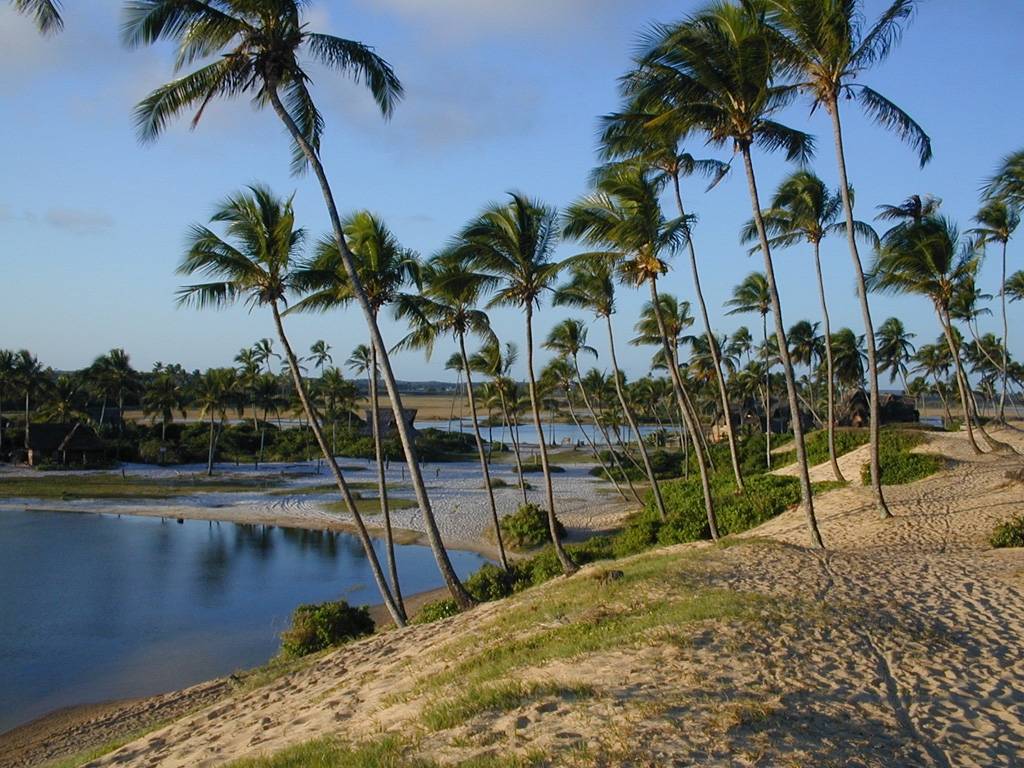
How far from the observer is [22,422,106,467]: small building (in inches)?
2029

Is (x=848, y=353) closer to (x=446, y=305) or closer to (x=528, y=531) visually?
(x=528, y=531)

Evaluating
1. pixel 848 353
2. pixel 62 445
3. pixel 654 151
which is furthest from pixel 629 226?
pixel 62 445

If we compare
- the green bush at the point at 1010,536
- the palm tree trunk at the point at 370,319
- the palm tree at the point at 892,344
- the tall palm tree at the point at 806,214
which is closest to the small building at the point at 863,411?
the palm tree at the point at 892,344

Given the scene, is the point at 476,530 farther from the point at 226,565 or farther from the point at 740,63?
the point at 740,63

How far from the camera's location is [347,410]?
225 feet

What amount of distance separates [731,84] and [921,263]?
10982 mm

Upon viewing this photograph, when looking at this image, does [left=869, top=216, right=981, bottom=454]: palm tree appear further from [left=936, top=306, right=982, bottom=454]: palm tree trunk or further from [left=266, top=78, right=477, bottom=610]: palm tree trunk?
[left=266, top=78, right=477, bottom=610]: palm tree trunk

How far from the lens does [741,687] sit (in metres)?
5.77

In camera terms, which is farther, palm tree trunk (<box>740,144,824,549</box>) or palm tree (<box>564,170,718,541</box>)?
palm tree (<box>564,170,718,541</box>)

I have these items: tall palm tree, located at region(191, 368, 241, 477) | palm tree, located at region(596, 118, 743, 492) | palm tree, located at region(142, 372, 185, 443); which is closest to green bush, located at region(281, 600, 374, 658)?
palm tree, located at region(596, 118, 743, 492)

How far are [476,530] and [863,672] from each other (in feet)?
84.5

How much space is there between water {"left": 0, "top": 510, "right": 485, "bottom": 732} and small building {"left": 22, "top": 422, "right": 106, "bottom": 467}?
19.0 meters

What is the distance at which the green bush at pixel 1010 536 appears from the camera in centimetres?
Result: 1223

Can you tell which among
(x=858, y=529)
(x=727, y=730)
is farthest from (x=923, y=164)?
(x=727, y=730)
